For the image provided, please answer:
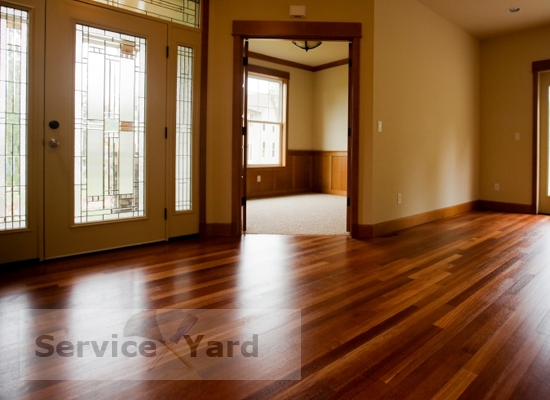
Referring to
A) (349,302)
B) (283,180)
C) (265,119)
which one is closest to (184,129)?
(349,302)

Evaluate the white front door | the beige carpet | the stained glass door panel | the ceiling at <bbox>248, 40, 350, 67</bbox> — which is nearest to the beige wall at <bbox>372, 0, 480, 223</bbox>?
the beige carpet

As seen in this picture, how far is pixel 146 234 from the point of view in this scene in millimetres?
3713

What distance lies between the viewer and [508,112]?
6105 mm

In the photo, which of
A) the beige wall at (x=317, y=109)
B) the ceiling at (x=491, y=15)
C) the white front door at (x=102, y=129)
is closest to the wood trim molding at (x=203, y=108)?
the white front door at (x=102, y=129)

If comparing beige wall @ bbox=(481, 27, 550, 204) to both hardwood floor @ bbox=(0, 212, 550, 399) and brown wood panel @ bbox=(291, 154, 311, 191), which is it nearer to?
hardwood floor @ bbox=(0, 212, 550, 399)

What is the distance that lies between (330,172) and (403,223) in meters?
4.00

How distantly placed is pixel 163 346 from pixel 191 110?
2749mm

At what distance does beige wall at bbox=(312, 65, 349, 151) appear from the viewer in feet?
27.0

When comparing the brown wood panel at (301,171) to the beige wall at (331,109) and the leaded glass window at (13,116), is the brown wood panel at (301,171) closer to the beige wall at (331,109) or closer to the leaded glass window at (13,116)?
the beige wall at (331,109)

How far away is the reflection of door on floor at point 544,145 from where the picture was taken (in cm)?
579

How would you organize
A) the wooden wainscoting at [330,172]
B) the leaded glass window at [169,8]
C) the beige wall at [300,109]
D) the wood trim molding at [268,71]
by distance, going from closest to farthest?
the leaded glass window at [169,8], the wood trim molding at [268,71], the wooden wainscoting at [330,172], the beige wall at [300,109]

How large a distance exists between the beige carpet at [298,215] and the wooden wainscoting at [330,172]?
1.80 feet

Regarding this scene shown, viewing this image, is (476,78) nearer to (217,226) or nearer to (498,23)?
(498,23)

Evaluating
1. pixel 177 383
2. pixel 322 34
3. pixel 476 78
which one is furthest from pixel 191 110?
pixel 476 78
